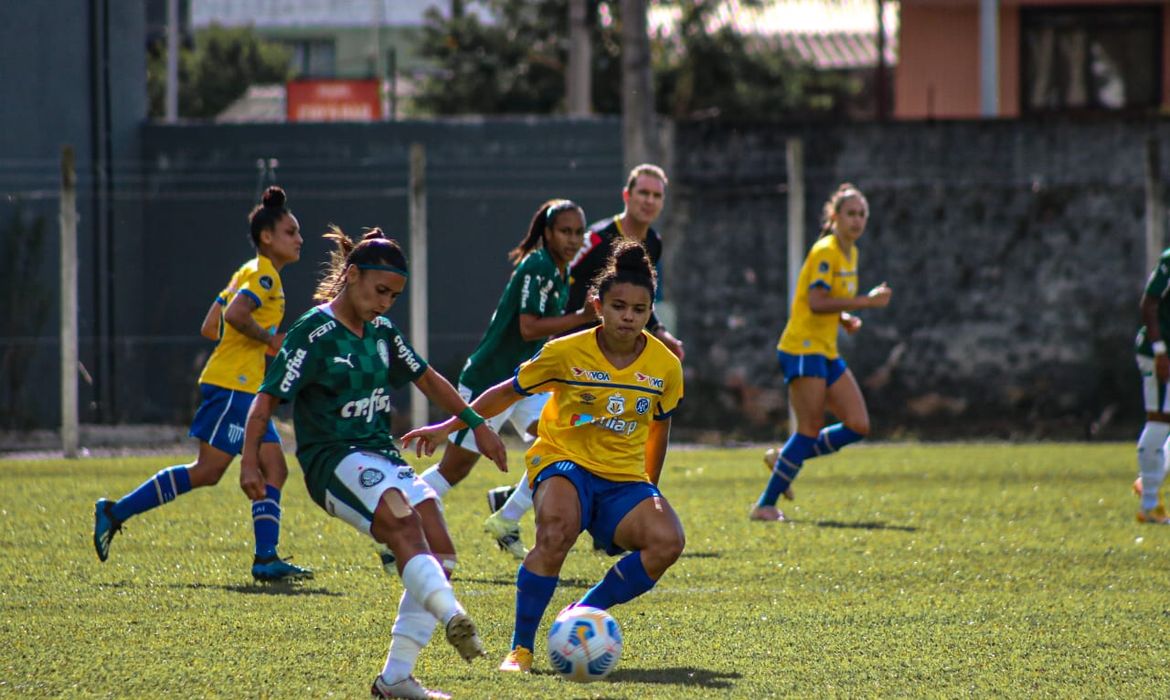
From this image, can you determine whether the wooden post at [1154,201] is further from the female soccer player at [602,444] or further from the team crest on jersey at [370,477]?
the team crest on jersey at [370,477]

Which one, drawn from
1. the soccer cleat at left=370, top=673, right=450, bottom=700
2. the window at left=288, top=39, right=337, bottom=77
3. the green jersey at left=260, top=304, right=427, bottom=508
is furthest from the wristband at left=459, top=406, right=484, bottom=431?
the window at left=288, top=39, right=337, bottom=77

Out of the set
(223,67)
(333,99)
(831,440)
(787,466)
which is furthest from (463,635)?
(223,67)

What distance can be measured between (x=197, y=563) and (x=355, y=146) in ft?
34.0

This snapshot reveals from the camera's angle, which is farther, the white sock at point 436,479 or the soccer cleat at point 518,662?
the white sock at point 436,479

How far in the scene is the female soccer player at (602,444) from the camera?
5.86 meters

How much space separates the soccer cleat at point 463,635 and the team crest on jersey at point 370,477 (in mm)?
622

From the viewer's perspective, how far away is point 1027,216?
59.1ft

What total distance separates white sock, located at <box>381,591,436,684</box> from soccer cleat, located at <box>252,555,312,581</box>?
2.66 m

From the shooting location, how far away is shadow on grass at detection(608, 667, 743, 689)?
5570 millimetres

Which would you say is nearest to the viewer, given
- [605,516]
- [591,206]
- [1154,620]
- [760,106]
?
[605,516]

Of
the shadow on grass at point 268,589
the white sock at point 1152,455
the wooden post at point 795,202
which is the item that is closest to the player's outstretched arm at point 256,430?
the shadow on grass at point 268,589

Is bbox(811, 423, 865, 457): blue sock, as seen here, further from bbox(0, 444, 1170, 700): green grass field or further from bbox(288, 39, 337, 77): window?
bbox(288, 39, 337, 77): window

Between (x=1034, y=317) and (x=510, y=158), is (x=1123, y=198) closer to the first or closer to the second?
(x=1034, y=317)

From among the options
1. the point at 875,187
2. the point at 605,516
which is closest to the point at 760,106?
the point at 875,187
